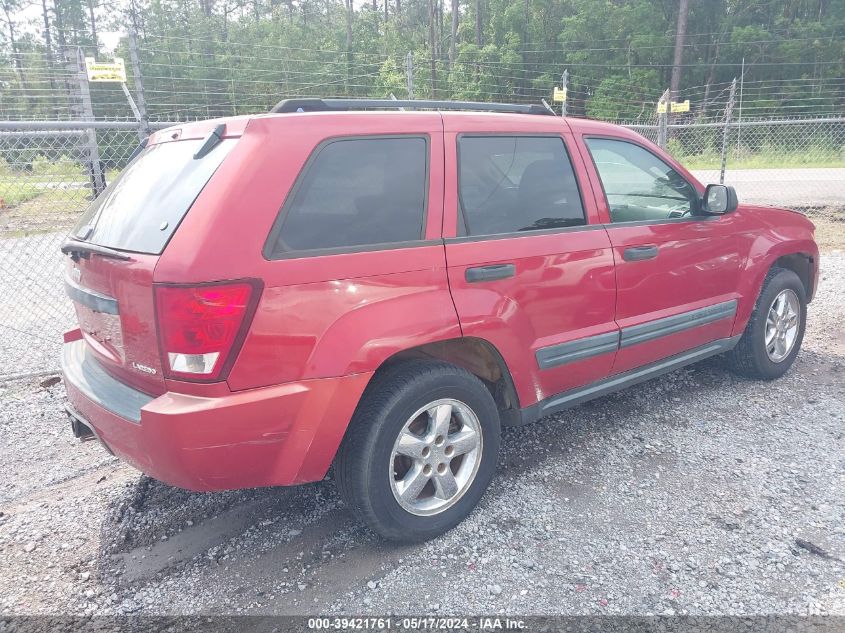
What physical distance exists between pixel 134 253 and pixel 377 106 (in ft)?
4.42

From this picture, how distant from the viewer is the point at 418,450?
2.69 m

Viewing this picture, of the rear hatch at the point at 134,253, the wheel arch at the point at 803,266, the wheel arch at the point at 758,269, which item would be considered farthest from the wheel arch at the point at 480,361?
the wheel arch at the point at 803,266

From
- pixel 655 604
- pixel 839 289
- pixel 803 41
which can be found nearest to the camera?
pixel 655 604

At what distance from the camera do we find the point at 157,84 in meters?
27.5

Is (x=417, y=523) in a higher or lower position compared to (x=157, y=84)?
lower

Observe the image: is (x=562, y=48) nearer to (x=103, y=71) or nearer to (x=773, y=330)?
(x=103, y=71)

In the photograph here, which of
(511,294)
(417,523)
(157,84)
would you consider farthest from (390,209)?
(157,84)

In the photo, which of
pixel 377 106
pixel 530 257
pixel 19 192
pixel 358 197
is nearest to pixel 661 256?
pixel 530 257

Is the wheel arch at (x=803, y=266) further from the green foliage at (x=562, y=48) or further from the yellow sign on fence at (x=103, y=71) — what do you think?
the green foliage at (x=562, y=48)

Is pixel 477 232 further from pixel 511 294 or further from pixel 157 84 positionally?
pixel 157 84

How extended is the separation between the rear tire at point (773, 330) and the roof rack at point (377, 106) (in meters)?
2.14

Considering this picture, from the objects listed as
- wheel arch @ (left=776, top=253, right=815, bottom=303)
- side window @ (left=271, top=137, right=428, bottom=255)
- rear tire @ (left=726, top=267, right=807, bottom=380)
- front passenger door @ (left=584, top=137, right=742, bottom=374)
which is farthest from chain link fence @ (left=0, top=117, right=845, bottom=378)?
wheel arch @ (left=776, top=253, right=815, bottom=303)

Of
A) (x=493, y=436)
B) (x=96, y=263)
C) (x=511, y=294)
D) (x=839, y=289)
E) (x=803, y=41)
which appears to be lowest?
(x=839, y=289)

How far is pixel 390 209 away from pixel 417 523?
1.37m
